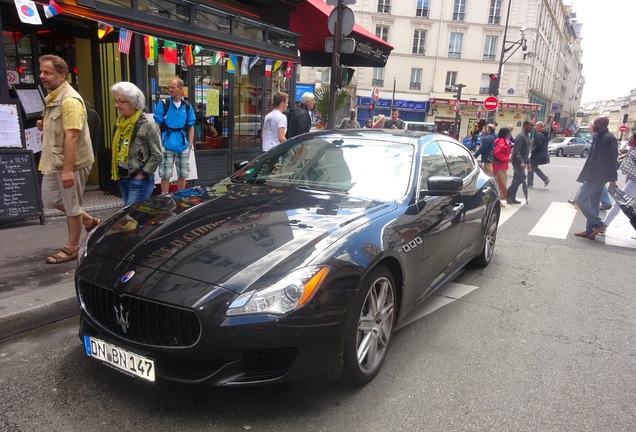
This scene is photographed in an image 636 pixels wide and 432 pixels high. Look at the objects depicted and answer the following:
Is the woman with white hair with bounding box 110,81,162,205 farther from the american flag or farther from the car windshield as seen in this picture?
the american flag

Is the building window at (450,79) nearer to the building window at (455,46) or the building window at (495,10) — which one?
the building window at (455,46)

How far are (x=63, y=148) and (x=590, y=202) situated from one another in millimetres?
7331

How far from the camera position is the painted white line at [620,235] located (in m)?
7.16

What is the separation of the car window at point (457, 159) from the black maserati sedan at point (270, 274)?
782 mm

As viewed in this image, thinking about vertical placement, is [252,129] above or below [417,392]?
above

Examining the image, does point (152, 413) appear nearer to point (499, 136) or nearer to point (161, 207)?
point (161, 207)

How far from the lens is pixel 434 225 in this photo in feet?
12.0

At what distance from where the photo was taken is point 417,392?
286cm

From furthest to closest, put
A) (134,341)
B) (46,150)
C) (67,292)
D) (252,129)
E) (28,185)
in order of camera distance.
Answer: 1. (252,129)
2. (28,185)
3. (46,150)
4. (67,292)
5. (134,341)

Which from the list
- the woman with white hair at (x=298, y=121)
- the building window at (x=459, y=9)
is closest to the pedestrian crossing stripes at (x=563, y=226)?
the woman with white hair at (x=298, y=121)

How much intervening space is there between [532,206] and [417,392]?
335 inches

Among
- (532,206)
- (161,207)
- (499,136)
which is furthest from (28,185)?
(532,206)

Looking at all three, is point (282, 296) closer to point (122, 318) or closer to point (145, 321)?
point (145, 321)

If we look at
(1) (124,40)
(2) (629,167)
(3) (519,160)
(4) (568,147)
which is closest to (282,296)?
(1) (124,40)
